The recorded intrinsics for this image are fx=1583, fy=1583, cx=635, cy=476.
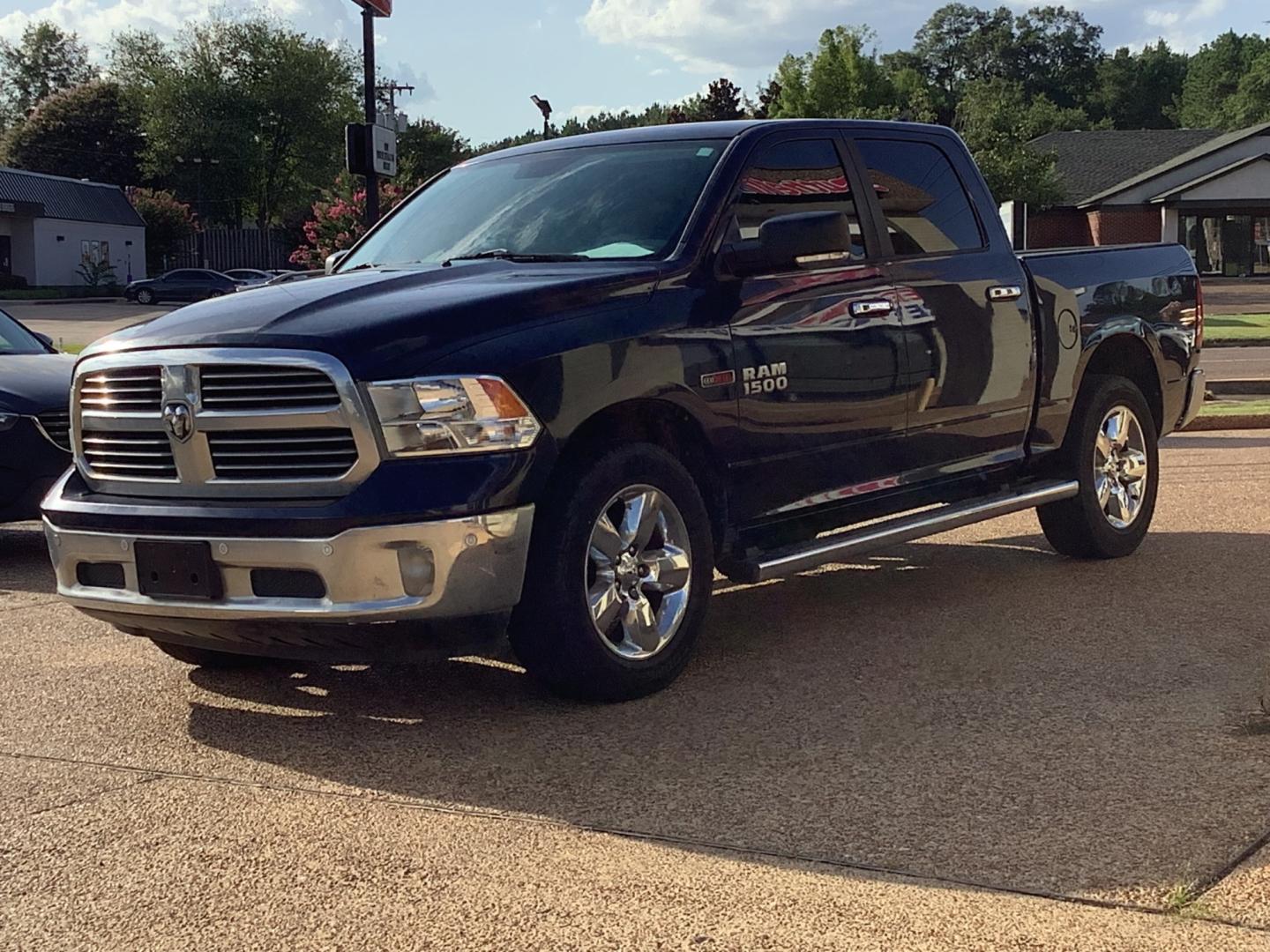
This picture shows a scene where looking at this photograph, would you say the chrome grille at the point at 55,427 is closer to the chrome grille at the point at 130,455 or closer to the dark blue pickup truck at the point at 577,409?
the dark blue pickup truck at the point at 577,409

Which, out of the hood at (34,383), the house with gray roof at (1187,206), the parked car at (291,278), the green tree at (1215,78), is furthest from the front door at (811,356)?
the green tree at (1215,78)

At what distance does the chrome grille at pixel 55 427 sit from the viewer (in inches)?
324

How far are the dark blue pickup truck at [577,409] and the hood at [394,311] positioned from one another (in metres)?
0.01

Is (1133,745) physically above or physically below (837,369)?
below

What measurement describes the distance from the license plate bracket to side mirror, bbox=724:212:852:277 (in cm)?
211

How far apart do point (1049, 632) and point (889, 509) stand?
78 centimetres

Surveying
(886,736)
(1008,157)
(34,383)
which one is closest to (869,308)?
(886,736)

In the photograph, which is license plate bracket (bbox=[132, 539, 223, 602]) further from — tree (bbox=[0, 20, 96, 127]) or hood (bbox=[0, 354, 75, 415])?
tree (bbox=[0, 20, 96, 127])

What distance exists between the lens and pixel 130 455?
16.4 ft

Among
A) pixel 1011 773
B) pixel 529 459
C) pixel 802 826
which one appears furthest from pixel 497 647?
pixel 1011 773

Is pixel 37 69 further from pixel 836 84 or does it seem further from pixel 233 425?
pixel 233 425

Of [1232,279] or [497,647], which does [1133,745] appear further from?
[1232,279]

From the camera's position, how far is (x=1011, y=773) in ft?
14.1

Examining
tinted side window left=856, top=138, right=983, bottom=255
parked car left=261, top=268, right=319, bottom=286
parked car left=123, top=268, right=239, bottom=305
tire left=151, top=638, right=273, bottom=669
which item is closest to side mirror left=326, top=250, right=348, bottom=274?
parked car left=261, top=268, right=319, bottom=286
